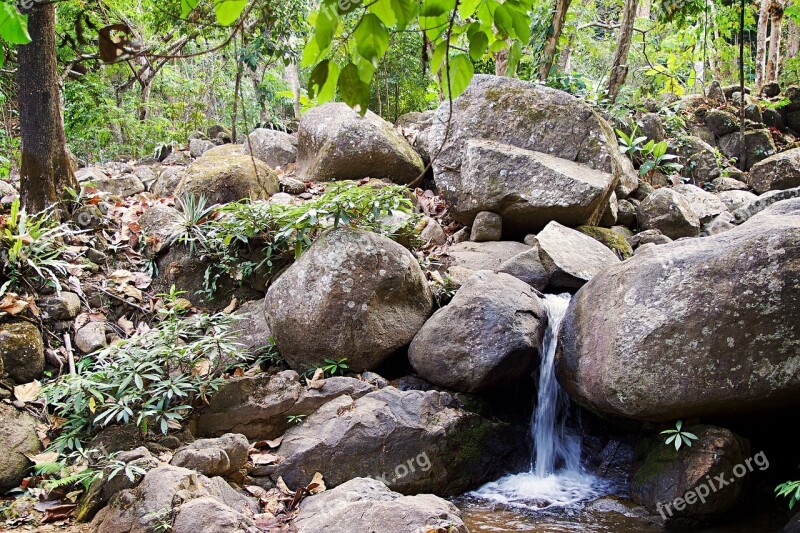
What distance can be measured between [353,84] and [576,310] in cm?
468

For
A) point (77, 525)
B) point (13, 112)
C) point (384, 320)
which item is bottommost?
point (77, 525)

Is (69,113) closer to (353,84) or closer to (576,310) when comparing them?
(576,310)

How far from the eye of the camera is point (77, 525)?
3.98m

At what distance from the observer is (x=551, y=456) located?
232 inches

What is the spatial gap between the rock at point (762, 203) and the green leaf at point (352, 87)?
8236 millimetres

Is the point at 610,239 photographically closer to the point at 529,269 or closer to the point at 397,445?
the point at 529,269

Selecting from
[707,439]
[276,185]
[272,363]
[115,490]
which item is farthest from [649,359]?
[276,185]

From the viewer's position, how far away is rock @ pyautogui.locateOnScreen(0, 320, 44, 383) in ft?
17.5

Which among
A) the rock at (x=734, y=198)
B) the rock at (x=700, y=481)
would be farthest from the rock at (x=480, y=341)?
the rock at (x=734, y=198)

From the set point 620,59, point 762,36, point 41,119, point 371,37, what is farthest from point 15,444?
point 762,36

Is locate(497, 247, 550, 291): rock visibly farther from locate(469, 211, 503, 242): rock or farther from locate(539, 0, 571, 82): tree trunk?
locate(539, 0, 571, 82): tree trunk

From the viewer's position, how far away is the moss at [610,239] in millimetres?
7824

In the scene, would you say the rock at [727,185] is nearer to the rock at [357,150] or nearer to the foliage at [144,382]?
the rock at [357,150]

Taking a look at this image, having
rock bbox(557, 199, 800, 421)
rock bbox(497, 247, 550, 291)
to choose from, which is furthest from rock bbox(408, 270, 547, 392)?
rock bbox(497, 247, 550, 291)
